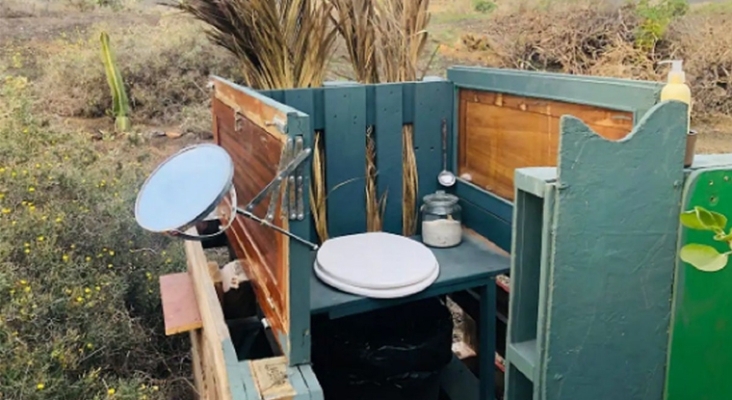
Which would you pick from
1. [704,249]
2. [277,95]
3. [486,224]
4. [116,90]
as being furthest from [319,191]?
[116,90]

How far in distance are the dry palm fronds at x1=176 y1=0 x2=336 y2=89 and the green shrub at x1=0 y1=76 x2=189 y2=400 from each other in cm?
112

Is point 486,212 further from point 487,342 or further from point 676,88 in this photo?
point 676,88

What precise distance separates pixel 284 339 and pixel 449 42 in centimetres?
730

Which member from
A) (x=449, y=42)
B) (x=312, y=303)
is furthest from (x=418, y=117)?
(x=449, y=42)

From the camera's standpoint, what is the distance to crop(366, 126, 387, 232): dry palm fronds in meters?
2.30

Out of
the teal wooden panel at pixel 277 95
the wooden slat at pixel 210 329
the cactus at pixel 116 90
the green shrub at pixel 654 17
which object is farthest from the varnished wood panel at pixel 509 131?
the green shrub at pixel 654 17

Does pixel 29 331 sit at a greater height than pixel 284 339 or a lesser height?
lesser

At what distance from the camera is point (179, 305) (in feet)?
6.80

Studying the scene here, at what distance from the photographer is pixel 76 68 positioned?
22.0 ft

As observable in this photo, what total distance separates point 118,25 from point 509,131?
823cm

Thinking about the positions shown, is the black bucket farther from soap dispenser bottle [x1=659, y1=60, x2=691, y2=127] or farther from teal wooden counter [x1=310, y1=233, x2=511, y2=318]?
soap dispenser bottle [x1=659, y1=60, x2=691, y2=127]

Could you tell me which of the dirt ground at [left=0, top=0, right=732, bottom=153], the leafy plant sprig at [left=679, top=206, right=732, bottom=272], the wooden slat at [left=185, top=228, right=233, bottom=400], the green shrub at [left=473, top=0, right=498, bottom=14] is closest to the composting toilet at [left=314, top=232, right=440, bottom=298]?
the wooden slat at [left=185, top=228, right=233, bottom=400]

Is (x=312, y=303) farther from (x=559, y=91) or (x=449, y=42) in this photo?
(x=449, y=42)

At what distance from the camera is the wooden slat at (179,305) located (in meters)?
1.92
